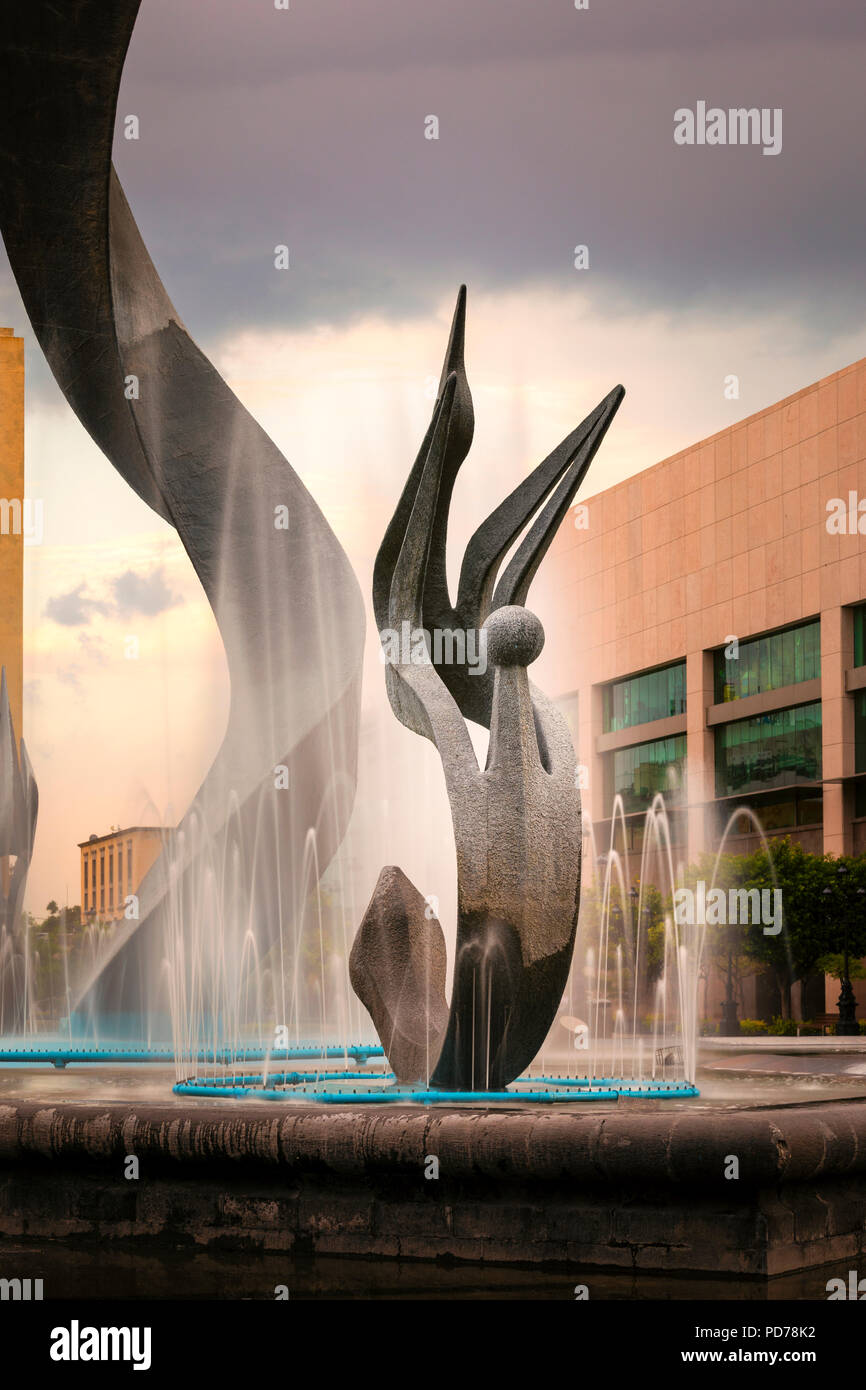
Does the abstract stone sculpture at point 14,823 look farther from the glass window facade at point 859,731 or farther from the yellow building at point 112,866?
the glass window facade at point 859,731

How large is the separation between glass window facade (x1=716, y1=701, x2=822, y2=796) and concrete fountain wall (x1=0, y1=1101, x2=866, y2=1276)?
112 feet

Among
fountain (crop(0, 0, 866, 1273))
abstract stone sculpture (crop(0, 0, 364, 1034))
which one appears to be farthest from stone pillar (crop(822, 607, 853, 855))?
abstract stone sculpture (crop(0, 0, 364, 1034))

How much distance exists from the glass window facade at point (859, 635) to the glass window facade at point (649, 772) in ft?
24.8

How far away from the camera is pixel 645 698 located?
1859 inches

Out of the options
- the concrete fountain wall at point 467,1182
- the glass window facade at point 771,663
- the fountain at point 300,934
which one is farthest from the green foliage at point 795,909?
the concrete fountain wall at point 467,1182

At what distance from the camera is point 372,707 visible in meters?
17.3

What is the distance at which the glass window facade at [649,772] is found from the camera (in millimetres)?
45438

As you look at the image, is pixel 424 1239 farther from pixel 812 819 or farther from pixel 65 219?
pixel 812 819

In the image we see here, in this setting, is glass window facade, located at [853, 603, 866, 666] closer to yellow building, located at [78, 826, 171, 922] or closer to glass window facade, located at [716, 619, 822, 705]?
glass window facade, located at [716, 619, 822, 705]

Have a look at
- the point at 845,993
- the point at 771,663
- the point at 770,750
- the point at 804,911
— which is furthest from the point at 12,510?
the point at 845,993

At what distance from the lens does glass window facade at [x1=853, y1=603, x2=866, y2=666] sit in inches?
1511

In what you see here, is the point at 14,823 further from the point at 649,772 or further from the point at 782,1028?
the point at 649,772

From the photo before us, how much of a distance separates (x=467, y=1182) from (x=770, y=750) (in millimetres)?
36512

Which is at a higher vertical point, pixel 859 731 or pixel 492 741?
pixel 859 731
